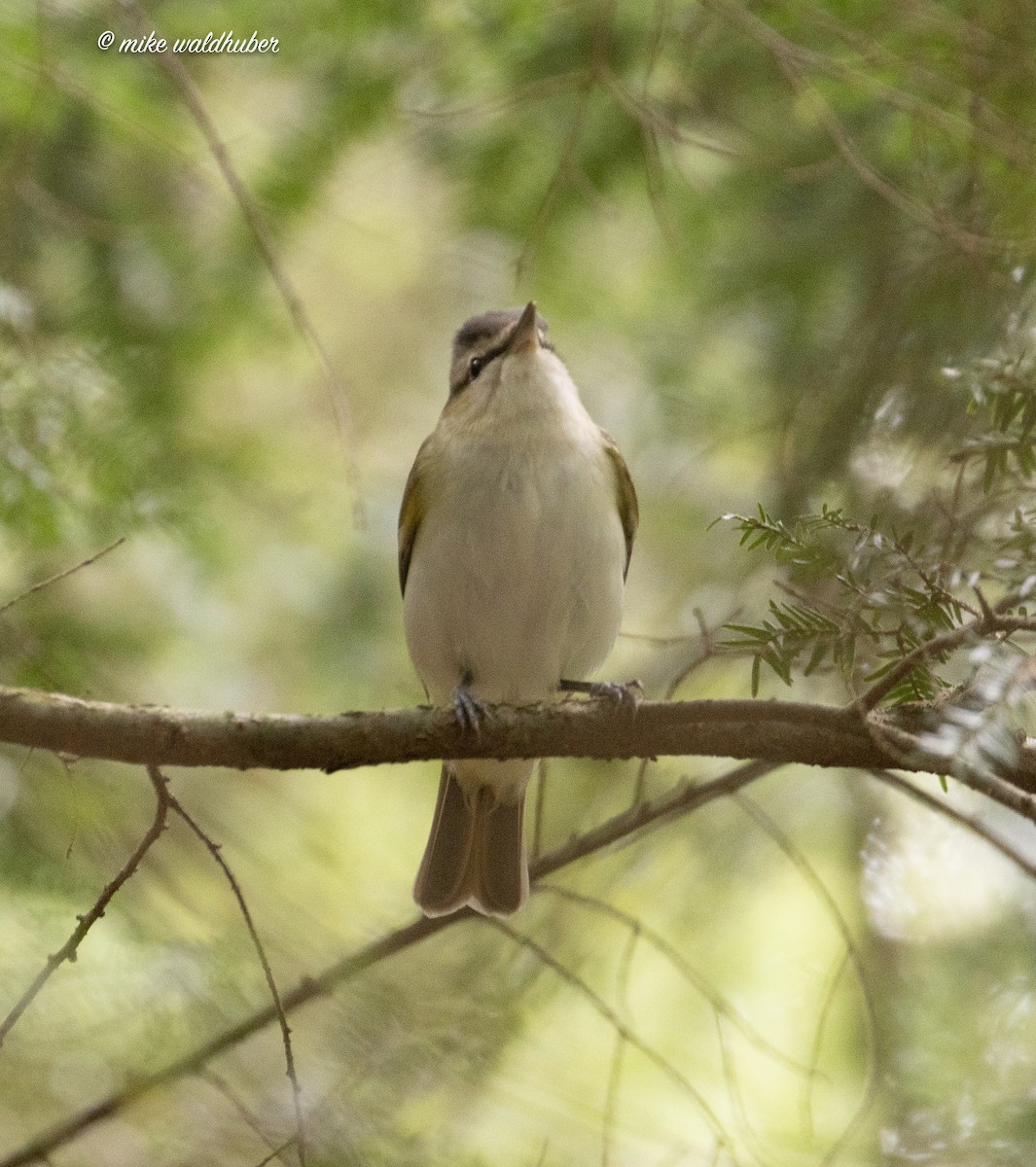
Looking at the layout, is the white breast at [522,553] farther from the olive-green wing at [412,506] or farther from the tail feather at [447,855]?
the tail feather at [447,855]

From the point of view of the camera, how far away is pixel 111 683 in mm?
3283

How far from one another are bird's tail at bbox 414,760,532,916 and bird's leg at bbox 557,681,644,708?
10.7 inches

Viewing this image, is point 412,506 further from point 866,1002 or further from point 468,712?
point 866,1002

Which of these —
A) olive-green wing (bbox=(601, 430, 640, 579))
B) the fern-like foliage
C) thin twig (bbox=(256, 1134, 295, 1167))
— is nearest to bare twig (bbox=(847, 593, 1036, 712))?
the fern-like foliage

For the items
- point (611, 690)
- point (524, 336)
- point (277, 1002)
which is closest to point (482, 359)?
point (524, 336)

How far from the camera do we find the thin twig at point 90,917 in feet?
6.25

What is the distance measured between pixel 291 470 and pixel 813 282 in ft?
6.04

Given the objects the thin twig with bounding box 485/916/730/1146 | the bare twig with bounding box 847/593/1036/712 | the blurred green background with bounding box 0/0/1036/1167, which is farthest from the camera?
the blurred green background with bounding box 0/0/1036/1167

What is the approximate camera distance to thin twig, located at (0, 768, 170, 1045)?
1905 mm

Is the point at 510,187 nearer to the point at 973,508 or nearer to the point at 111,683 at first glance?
the point at 111,683

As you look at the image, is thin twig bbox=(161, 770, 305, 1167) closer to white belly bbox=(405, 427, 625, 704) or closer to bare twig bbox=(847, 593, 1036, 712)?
bare twig bbox=(847, 593, 1036, 712)

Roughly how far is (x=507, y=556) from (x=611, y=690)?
0.47m

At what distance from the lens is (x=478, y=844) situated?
346cm

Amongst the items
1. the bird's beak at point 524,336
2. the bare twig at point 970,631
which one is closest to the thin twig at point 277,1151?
the bare twig at point 970,631
